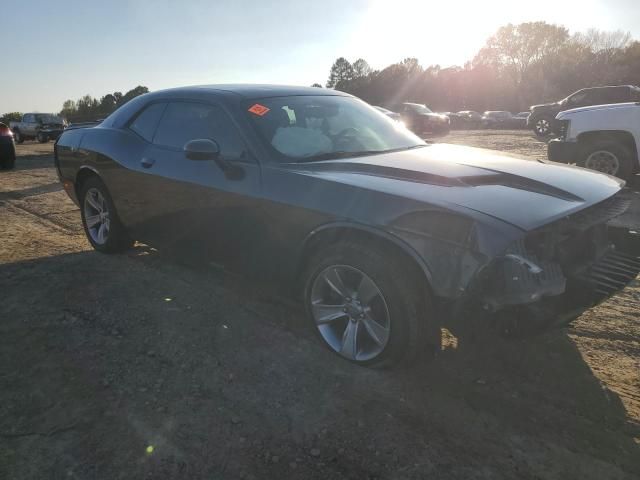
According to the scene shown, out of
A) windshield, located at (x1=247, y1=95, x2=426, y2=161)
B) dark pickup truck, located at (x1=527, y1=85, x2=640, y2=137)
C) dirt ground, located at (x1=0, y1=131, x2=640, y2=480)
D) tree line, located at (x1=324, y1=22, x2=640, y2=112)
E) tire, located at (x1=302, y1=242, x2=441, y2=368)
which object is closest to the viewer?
dirt ground, located at (x1=0, y1=131, x2=640, y2=480)

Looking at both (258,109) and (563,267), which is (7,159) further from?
(563,267)

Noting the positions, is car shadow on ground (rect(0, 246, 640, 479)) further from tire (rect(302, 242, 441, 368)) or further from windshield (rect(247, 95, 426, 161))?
windshield (rect(247, 95, 426, 161))

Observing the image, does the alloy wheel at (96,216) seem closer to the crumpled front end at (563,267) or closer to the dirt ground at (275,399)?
the dirt ground at (275,399)

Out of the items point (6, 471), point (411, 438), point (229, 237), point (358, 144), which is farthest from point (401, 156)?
point (6, 471)

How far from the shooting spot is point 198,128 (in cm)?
357

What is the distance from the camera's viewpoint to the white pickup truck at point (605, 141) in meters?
6.95

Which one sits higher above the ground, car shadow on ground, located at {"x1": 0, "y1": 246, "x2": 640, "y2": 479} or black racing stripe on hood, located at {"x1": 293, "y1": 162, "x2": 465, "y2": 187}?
black racing stripe on hood, located at {"x1": 293, "y1": 162, "x2": 465, "y2": 187}

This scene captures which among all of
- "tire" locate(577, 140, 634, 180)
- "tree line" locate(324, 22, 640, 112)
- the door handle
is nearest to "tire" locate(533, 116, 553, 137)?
"tire" locate(577, 140, 634, 180)

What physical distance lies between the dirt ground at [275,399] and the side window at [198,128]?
1.18 meters

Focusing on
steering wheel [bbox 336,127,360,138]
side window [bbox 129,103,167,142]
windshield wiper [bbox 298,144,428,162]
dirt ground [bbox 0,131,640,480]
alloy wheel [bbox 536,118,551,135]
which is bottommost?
dirt ground [bbox 0,131,640,480]

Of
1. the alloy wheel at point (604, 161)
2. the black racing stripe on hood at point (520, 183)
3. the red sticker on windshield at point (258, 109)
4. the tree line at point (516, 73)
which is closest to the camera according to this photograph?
the black racing stripe on hood at point (520, 183)

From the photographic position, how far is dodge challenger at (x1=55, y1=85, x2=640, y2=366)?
224 cm

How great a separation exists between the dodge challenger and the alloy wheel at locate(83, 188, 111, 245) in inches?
25.9

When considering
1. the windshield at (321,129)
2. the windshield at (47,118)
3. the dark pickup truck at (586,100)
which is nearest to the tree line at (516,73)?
the dark pickup truck at (586,100)
